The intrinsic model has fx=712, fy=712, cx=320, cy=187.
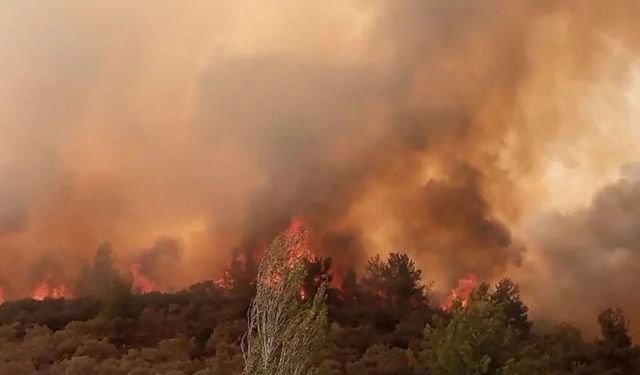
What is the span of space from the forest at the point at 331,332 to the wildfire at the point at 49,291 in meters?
2.72

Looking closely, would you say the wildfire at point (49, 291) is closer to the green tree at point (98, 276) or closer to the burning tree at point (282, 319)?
the green tree at point (98, 276)

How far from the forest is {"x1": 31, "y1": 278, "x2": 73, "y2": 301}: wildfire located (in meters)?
2.72

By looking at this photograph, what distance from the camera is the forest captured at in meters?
28.2

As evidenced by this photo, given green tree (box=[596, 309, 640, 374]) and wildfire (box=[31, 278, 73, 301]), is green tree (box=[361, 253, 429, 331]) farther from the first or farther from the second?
wildfire (box=[31, 278, 73, 301])

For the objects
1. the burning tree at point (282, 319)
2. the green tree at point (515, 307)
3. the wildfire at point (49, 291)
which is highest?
the wildfire at point (49, 291)

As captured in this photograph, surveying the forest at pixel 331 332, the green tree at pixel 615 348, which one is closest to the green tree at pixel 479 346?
the forest at pixel 331 332

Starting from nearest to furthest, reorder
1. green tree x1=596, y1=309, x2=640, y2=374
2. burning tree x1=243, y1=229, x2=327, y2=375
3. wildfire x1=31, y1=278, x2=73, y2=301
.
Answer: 1. burning tree x1=243, y1=229, x2=327, y2=375
2. green tree x1=596, y1=309, x2=640, y2=374
3. wildfire x1=31, y1=278, x2=73, y2=301

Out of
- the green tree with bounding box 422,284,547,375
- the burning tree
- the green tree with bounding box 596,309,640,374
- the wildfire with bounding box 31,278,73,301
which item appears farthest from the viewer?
the wildfire with bounding box 31,278,73,301

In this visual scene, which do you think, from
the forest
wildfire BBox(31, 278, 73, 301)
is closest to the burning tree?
the forest

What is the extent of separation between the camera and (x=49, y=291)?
63.1 m

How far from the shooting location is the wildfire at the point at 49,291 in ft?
199

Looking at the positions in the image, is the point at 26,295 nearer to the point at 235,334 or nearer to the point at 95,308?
the point at 95,308

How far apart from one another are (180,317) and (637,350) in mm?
31932

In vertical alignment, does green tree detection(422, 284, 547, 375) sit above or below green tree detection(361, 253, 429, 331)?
below
